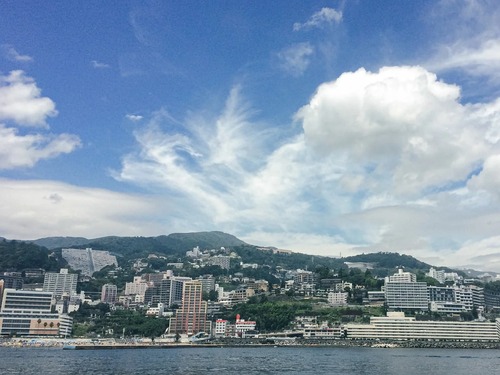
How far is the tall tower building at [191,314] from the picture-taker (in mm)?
156000

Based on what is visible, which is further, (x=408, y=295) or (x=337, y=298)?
(x=337, y=298)

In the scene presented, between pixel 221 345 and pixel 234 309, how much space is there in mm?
38439

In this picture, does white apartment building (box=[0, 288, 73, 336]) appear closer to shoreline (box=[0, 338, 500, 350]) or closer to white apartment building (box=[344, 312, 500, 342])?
shoreline (box=[0, 338, 500, 350])

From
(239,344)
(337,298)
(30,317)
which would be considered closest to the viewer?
(239,344)

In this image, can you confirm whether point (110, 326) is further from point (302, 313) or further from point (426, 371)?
point (426, 371)

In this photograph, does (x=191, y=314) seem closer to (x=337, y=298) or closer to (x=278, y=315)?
A: (x=278, y=315)

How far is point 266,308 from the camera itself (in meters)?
159

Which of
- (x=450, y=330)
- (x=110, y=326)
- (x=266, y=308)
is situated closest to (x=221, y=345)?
(x=266, y=308)

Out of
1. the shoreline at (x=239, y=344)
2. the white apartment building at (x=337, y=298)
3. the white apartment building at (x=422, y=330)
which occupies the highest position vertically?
the white apartment building at (x=337, y=298)

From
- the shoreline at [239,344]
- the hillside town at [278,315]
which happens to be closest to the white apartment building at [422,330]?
the hillside town at [278,315]

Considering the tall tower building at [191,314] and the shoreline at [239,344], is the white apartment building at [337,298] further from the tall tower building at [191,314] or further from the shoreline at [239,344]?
the tall tower building at [191,314]

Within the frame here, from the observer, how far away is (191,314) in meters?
160

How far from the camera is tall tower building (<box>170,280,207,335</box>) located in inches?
6142

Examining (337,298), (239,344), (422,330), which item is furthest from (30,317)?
(422,330)
